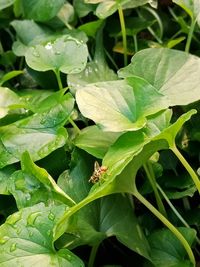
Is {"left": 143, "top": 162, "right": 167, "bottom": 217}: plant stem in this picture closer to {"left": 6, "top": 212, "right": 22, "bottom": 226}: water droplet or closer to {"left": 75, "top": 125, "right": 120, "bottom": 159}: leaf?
{"left": 75, "top": 125, "right": 120, "bottom": 159}: leaf

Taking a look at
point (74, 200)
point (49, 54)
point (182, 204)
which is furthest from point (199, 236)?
point (49, 54)

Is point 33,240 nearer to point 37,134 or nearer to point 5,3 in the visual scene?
point 37,134

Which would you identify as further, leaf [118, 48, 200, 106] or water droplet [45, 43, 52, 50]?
water droplet [45, 43, 52, 50]

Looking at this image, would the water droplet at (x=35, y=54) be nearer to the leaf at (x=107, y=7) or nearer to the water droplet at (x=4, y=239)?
the leaf at (x=107, y=7)

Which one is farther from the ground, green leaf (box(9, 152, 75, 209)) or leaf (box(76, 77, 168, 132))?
leaf (box(76, 77, 168, 132))

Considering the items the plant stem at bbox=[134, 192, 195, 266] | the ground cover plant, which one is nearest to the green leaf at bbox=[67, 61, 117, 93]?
the ground cover plant

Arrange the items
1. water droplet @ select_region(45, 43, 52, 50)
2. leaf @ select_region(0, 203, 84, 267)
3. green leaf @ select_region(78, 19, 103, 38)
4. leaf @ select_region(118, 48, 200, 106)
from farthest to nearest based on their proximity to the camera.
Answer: green leaf @ select_region(78, 19, 103, 38)
water droplet @ select_region(45, 43, 52, 50)
leaf @ select_region(118, 48, 200, 106)
leaf @ select_region(0, 203, 84, 267)

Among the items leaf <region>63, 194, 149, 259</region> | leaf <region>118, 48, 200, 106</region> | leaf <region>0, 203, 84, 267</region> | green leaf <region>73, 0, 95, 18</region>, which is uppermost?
leaf <region>118, 48, 200, 106</region>

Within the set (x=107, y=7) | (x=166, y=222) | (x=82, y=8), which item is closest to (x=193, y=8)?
(x=107, y=7)
